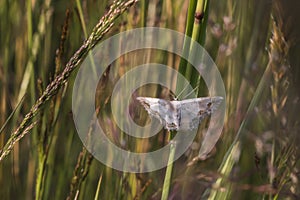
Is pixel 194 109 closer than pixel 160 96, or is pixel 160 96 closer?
pixel 194 109

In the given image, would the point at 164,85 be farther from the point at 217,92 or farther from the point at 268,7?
the point at 268,7

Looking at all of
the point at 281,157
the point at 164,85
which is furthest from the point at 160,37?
the point at 281,157

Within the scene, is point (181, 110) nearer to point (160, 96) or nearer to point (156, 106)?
point (156, 106)

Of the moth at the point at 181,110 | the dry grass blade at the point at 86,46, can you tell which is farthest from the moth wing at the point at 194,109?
the dry grass blade at the point at 86,46

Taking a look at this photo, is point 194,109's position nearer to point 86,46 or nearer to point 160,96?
point 86,46

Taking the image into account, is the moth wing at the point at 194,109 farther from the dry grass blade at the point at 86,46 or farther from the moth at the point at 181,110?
the dry grass blade at the point at 86,46

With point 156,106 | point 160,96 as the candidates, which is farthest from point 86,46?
point 160,96
